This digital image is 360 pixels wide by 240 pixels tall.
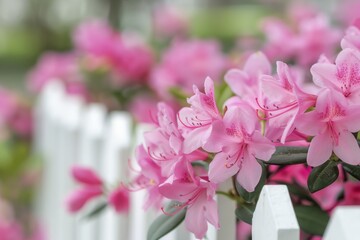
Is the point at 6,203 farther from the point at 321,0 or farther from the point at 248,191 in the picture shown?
the point at 321,0

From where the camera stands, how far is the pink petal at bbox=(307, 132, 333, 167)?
0.75 meters

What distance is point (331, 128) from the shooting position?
749 mm

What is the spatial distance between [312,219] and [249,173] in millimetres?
148

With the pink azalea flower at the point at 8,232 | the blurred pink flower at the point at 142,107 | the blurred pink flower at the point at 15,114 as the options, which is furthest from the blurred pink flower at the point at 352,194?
the blurred pink flower at the point at 15,114

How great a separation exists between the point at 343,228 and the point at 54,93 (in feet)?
6.69

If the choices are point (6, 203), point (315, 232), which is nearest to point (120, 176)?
point (315, 232)

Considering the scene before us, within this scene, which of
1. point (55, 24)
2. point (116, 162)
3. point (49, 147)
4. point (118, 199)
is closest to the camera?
point (118, 199)

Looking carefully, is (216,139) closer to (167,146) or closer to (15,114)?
(167,146)

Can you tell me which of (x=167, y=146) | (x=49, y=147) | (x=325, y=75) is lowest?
(x=49, y=147)

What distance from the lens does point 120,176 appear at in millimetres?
1617

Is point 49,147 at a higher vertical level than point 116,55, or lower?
lower

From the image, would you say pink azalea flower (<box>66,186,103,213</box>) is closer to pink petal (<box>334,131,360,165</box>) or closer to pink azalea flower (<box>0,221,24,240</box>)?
pink petal (<box>334,131,360,165</box>)

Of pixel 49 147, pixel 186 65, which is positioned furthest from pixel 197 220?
pixel 49 147

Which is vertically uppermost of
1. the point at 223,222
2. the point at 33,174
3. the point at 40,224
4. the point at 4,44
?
the point at 223,222
